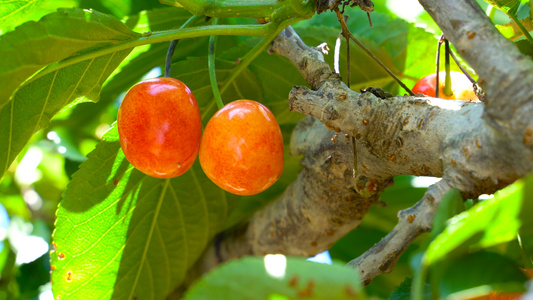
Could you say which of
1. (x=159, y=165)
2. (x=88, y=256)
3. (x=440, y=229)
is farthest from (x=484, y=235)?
(x=88, y=256)

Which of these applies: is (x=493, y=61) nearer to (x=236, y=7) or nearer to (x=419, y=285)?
(x=419, y=285)

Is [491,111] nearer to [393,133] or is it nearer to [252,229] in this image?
[393,133]

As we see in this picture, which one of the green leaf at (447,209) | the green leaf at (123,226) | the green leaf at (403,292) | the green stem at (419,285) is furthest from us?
the green leaf at (123,226)

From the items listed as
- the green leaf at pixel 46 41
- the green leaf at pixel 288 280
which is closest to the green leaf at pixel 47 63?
the green leaf at pixel 46 41

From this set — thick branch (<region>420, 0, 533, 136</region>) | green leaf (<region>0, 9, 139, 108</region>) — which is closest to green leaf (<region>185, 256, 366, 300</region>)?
thick branch (<region>420, 0, 533, 136</region>)

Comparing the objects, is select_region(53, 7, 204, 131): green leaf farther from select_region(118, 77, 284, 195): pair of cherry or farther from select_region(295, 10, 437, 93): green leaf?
select_region(118, 77, 284, 195): pair of cherry

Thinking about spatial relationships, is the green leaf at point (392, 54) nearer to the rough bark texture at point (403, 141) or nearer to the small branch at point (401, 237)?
the rough bark texture at point (403, 141)

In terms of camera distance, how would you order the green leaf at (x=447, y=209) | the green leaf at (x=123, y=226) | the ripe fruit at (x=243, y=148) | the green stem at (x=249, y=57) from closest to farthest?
the green leaf at (x=447, y=209) < the ripe fruit at (x=243, y=148) < the green stem at (x=249, y=57) < the green leaf at (x=123, y=226)
